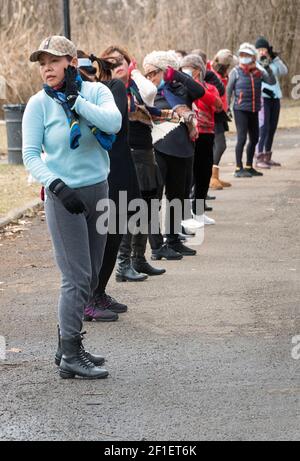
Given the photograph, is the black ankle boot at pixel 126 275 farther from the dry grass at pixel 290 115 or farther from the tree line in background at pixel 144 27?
the dry grass at pixel 290 115

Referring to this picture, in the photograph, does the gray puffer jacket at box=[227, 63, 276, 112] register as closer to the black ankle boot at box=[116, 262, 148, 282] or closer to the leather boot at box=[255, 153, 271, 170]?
the leather boot at box=[255, 153, 271, 170]

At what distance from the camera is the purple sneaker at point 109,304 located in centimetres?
779

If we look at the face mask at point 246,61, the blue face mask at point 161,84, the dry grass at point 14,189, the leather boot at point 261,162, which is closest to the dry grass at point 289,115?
the leather boot at point 261,162

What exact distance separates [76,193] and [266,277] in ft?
11.1

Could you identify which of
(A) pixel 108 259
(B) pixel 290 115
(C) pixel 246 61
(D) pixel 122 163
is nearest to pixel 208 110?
(C) pixel 246 61

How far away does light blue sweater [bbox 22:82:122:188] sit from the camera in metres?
6.11

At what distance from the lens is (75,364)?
247 inches

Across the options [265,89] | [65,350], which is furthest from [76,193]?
[265,89]

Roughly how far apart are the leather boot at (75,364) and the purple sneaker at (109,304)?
4.72 feet

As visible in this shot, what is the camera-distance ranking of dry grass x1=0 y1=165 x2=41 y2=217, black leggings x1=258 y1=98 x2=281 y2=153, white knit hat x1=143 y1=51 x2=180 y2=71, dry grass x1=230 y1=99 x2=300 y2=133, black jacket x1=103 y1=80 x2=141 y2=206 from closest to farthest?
black jacket x1=103 y1=80 x2=141 y2=206 → white knit hat x1=143 y1=51 x2=180 y2=71 → dry grass x1=0 y1=165 x2=41 y2=217 → black leggings x1=258 y1=98 x2=281 y2=153 → dry grass x1=230 y1=99 x2=300 y2=133

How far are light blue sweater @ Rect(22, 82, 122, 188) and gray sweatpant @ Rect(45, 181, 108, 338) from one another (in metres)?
0.12

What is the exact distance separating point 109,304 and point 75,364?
160cm

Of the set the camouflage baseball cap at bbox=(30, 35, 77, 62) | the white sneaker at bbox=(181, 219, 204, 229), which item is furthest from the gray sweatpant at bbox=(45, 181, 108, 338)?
the white sneaker at bbox=(181, 219, 204, 229)
